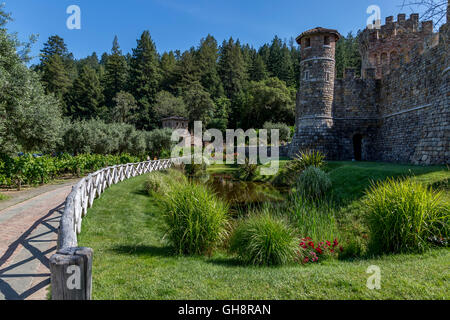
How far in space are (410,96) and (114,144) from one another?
24.0m

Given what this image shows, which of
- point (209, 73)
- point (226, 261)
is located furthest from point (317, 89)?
point (209, 73)

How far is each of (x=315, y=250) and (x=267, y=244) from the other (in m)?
1.31

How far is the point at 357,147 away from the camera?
22578 millimetres

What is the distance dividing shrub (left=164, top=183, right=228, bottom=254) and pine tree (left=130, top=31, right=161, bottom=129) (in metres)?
47.4

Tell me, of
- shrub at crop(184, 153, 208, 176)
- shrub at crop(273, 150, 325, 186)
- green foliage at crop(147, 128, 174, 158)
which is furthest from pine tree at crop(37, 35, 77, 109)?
shrub at crop(273, 150, 325, 186)

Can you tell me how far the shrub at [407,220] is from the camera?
17.4ft

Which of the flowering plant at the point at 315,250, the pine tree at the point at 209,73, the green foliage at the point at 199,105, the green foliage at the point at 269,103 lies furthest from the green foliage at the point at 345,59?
the flowering plant at the point at 315,250

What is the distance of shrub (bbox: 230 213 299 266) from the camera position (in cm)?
508

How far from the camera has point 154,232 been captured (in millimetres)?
7641

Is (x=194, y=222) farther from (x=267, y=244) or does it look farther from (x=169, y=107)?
(x=169, y=107)

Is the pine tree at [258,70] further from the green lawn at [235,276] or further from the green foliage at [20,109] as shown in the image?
the green lawn at [235,276]

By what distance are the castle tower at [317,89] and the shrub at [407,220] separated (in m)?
15.9
